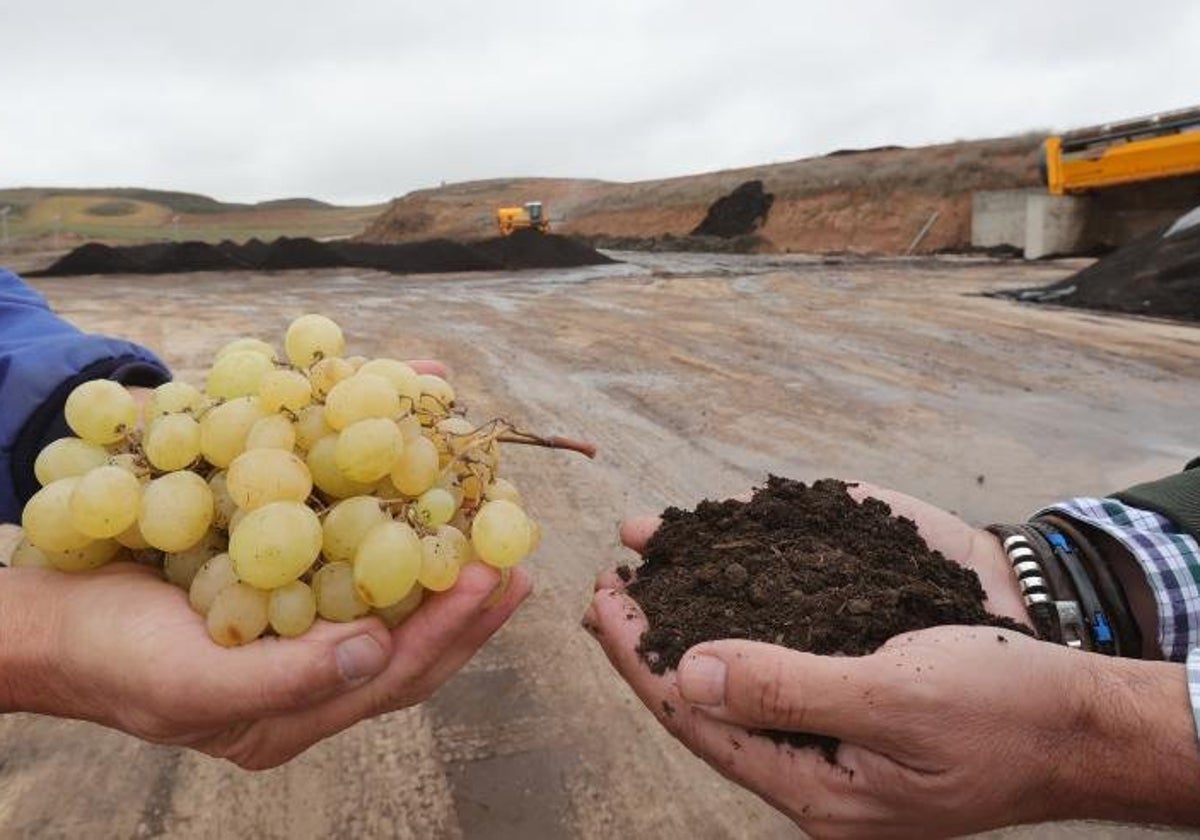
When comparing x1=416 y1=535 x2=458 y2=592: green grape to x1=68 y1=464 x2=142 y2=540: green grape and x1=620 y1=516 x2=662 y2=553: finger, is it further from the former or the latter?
x1=620 y1=516 x2=662 y2=553: finger

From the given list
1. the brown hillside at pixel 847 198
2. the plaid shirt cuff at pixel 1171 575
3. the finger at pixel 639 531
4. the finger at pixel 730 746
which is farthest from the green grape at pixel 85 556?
the brown hillside at pixel 847 198

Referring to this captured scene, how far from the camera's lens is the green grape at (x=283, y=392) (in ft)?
4.10

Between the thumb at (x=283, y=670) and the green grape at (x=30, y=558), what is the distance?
39 cm

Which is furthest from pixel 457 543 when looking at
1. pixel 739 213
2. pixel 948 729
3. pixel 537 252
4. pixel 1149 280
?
pixel 739 213

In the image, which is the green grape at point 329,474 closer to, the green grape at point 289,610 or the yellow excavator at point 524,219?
the green grape at point 289,610

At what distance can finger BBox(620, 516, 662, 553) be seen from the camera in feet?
5.78

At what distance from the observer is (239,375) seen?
53.5 inches

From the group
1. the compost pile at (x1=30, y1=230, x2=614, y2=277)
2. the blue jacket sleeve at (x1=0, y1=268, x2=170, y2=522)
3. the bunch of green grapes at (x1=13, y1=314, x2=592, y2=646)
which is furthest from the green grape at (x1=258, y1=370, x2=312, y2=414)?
the compost pile at (x1=30, y1=230, x2=614, y2=277)

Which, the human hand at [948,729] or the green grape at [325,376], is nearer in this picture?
the human hand at [948,729]

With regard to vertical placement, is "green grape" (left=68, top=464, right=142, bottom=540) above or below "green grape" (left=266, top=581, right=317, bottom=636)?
above

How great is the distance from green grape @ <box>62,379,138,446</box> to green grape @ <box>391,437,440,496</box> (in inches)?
16.6

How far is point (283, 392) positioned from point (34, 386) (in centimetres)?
80

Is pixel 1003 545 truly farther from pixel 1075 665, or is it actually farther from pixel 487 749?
pixel 487 749

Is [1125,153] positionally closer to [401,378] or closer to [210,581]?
[401,378]
